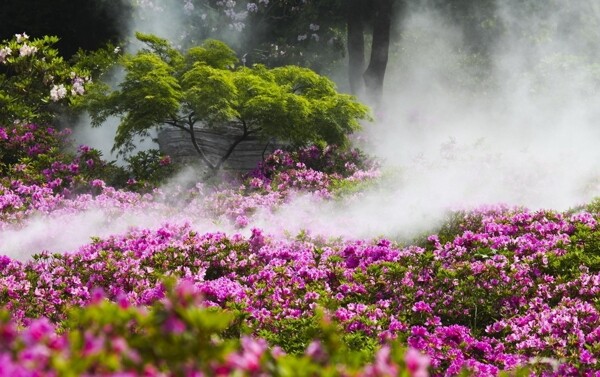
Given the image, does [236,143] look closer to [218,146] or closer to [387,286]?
[218,146]

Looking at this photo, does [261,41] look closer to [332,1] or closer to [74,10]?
[332,1]

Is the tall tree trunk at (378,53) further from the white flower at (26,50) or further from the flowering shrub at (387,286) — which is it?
the flowering shrub at (387,286)

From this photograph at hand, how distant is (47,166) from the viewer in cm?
1302

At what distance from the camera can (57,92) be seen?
1508 cm

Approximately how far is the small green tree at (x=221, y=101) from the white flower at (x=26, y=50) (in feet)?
10.0

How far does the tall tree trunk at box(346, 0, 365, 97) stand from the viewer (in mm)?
19031

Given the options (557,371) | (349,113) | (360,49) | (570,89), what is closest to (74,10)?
(360,49)

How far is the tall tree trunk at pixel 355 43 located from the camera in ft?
62.4

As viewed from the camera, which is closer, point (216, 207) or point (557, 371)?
point (557, 371)

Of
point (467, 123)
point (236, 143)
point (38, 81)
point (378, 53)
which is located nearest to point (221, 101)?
point (236, 143)

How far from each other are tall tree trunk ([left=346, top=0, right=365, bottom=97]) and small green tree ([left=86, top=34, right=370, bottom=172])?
15.9 feet

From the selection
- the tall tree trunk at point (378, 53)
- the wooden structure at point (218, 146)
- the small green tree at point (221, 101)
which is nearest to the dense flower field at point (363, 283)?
the small green tree at point (221, 101)

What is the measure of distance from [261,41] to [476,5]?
6456 millimetres

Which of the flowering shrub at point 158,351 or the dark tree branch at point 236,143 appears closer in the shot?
the flowering shrub at point 158,351
